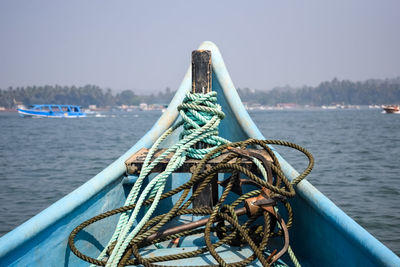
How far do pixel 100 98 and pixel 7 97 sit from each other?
3012 centimetres

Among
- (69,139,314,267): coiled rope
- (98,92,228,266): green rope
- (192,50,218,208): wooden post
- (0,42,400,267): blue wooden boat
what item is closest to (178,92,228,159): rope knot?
(98,92,228,266): green rope

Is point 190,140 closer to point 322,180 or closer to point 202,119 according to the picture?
point 202,119

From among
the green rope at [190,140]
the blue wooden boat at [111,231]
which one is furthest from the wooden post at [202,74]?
the blue wooden boat at [111,231]

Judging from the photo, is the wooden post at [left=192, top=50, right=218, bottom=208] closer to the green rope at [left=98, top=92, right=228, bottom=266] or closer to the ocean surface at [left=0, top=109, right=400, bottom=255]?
the green rope at [left=98, top=92, right=228, bottom=266]

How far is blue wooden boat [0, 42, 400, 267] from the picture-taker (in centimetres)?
198

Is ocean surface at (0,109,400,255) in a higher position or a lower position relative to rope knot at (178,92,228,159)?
lower

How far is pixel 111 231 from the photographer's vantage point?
2.79 metres

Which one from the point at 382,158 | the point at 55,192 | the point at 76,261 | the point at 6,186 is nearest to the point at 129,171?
the point at 76,261

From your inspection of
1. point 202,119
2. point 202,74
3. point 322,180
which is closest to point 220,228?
point 202,119

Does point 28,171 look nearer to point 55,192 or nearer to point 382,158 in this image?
point 55,192

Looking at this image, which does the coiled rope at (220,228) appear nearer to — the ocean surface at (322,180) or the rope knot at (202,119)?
the rope knot at (202,119)

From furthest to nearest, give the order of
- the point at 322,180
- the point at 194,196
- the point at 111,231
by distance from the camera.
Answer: the point at 322,180, the point at 111,231, the point at 194,196

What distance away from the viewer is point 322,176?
33.0 ft

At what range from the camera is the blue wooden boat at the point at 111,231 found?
6.49 feet
